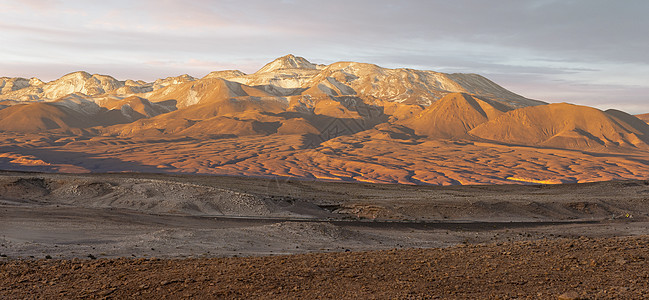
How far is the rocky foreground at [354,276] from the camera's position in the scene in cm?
1210

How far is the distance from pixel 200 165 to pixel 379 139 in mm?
65650

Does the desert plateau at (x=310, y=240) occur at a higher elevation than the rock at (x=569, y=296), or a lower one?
lower

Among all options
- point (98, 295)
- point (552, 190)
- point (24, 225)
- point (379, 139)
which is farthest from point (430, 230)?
point (379, 139)

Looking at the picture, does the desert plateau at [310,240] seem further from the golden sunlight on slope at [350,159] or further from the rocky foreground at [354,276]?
the golden sunlight on slope at [350,159]

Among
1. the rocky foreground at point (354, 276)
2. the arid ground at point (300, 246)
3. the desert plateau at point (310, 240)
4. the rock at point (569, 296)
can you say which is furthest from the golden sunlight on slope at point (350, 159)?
the rock at point (569, 296)

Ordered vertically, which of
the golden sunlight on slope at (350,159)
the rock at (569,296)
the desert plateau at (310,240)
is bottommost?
the golden sunlight on slope at (350,159)

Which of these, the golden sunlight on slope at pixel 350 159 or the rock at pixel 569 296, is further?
the golden sunlight on slope at pixel 350 159

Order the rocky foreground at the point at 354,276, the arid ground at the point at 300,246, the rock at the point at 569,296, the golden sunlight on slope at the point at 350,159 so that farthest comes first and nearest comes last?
the golden sunlight on slope at the point at 350,159, the arid ground at the point at 300,246, the rocky foreground at the point at 354,276, the rock at the point at 569,296

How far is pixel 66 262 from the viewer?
1542 centimetres

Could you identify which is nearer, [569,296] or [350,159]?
[569,296]

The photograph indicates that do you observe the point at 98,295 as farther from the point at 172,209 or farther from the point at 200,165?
the point at 200,165

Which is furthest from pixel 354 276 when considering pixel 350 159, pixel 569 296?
pixel 350 159

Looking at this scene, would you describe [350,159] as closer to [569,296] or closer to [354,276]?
[354,276]

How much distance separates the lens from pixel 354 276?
13.9 meters
